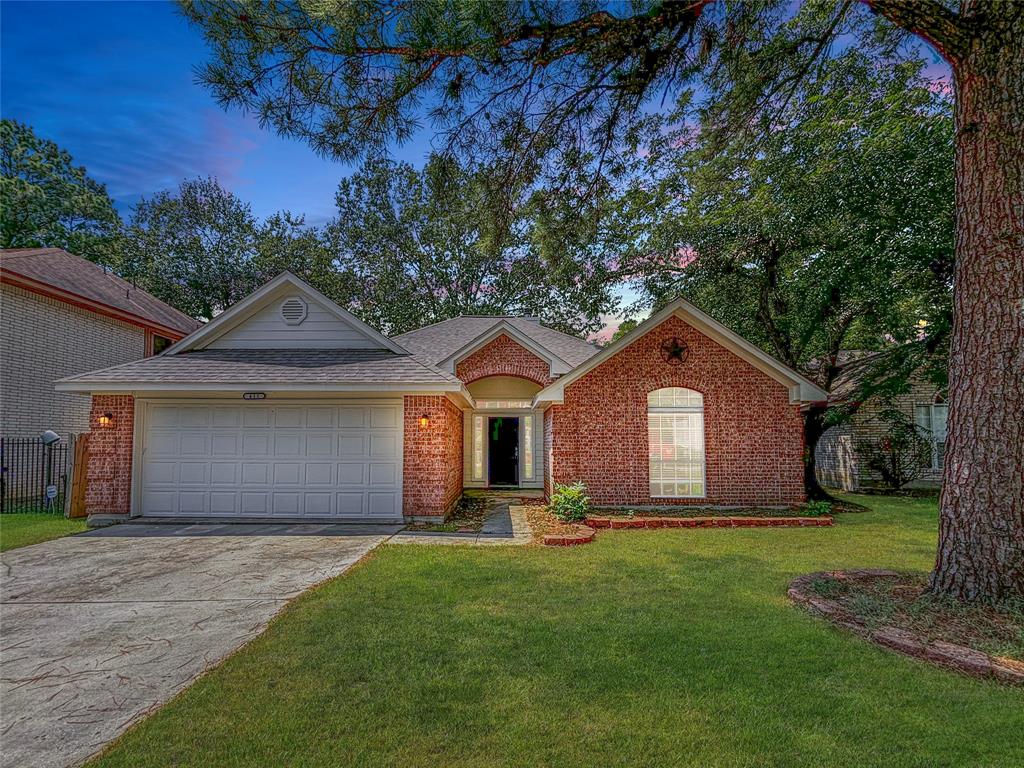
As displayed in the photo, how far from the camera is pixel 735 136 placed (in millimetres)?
7145

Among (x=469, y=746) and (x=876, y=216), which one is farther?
(x=876, y=216)

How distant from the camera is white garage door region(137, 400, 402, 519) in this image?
10.2 meters

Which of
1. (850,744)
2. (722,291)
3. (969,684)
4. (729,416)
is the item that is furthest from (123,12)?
(722,291)

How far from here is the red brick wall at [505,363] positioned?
15000 millimetres

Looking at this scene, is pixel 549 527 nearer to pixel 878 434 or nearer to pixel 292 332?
pixel 292 332

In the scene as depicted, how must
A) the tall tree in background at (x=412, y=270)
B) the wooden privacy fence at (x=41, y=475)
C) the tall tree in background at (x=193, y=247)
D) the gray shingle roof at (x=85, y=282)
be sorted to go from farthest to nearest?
the tall tree in background at (x=412, y=270) < the tall tree in background at (x=193, y=247) < the gray shingle roof at (x=85, y=282) < the wooden privacy fence at (x=41, y=475)

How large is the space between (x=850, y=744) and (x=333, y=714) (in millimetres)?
2860

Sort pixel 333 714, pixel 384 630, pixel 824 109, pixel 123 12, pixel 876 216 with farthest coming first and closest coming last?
1. pixel 876 216
2. pixel 824 109
3. pixel 123 12
4. pixel 384 630
5. pixel 333 714

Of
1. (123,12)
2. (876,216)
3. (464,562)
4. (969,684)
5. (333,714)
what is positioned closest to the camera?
(333,714)

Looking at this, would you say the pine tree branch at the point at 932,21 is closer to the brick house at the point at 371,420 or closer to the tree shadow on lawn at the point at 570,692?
the tree shadow on lawn at the point at 570,692

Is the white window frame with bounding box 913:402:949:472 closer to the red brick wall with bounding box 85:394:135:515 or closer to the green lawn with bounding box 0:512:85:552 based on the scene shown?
the red brick wall with bounding box 85:394:135:515

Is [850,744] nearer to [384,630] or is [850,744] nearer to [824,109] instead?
[384,630]

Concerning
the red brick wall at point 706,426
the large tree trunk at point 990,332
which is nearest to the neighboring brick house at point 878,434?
the red brick wall at point 706,426

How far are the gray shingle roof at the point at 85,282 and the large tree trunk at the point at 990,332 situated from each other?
58.4 ft
